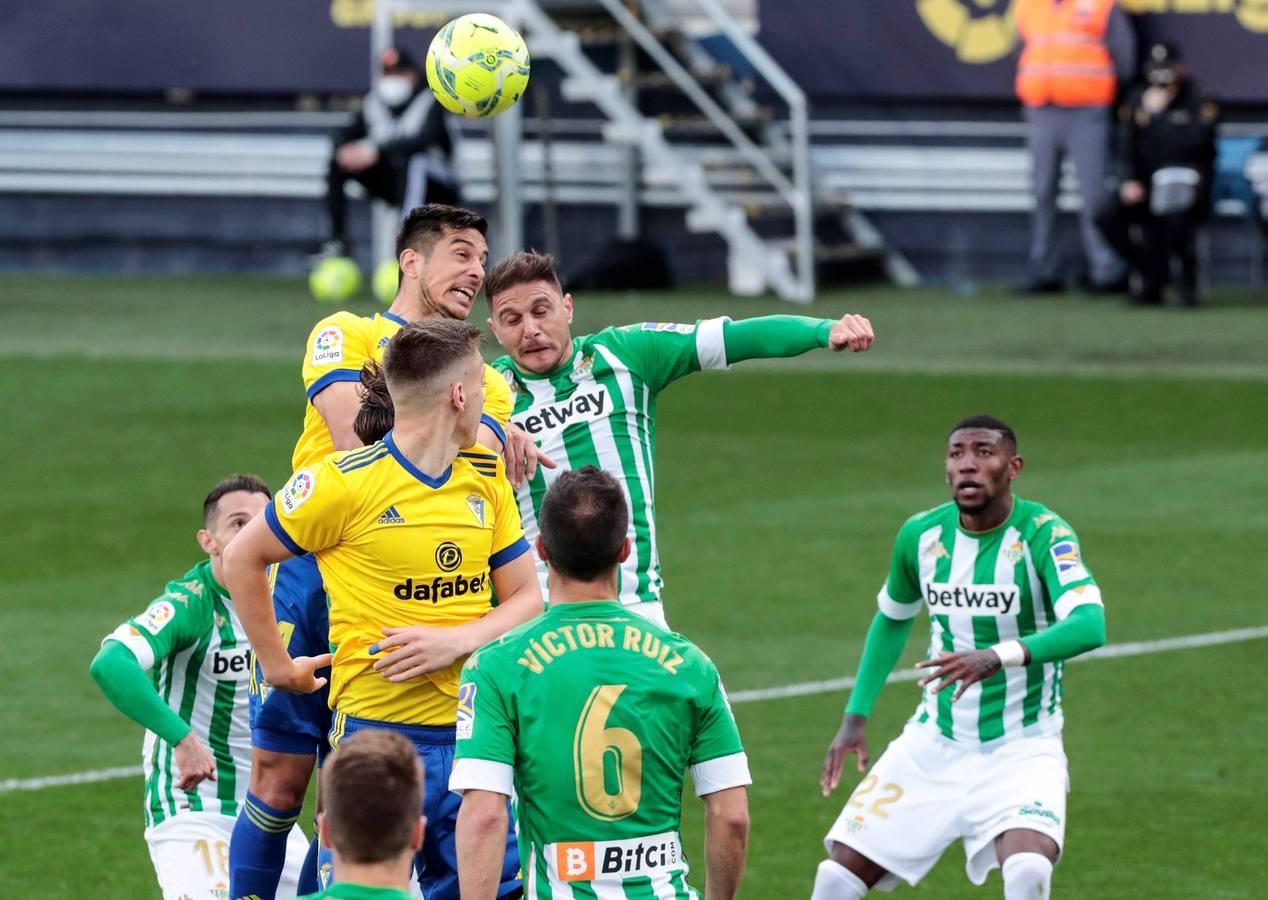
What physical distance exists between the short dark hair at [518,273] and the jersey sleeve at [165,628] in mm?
1392

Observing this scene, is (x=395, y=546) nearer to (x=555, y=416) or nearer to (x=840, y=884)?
(x=555, y=416)

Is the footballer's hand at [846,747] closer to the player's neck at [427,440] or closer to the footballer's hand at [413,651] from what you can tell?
the footballer's hand at [413,651]

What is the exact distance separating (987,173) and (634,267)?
4164mm

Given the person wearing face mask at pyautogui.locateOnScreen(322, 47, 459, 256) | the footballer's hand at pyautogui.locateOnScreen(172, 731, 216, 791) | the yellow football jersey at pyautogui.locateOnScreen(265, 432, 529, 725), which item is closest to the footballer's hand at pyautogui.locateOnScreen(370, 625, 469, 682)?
the yellow football jersey at pyautogui.locateOnScreen(265, 432, 529, 725)

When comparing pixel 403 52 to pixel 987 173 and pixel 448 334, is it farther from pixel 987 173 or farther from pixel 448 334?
pixel 448 334

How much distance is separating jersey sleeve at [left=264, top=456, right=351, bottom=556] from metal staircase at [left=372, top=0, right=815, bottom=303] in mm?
18046

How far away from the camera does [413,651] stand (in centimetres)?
621

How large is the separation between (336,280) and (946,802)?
59.4 ft

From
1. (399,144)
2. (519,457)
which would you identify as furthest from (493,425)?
(399,144)

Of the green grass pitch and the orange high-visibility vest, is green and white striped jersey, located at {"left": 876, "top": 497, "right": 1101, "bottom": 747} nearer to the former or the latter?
the green grass pitch

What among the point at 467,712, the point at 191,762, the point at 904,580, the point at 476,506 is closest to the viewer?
the point at 467,712

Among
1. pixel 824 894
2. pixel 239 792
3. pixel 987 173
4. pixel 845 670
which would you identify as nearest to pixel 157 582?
pixel 845 670

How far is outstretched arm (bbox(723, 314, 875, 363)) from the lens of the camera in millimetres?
7152

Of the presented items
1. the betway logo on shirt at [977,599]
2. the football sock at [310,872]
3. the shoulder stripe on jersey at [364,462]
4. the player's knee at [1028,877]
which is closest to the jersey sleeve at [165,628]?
the football sock at [310,872]
